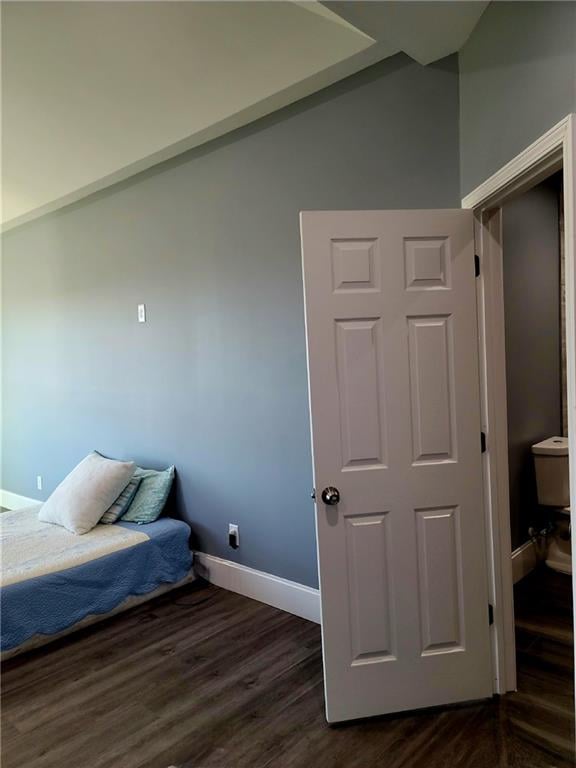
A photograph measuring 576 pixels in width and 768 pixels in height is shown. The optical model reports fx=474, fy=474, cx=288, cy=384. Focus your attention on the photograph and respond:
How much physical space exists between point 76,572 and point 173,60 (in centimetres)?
263

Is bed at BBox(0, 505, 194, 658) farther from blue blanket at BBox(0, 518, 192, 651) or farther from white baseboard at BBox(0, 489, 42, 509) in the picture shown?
white baseboard at BBox(0, 489, 42, 509)

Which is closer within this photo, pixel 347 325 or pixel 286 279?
pixel 347 325

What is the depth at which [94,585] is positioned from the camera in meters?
2.67

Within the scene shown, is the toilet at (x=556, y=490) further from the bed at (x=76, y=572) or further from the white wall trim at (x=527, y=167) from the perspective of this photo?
the bed at (x=76, y=572)

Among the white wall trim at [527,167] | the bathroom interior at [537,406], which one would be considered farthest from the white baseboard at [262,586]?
the white wall trim at [527,167]

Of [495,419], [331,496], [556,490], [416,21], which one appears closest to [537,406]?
[556,490]

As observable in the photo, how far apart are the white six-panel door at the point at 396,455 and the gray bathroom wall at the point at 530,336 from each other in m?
1.21

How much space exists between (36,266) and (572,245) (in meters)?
4.46

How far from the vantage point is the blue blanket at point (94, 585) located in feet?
7.87

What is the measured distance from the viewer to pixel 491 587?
1957 millimetres

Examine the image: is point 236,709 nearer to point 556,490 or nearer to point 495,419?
point 495,419

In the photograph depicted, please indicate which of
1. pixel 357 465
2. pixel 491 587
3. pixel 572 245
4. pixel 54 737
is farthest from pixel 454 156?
pixel 54 737

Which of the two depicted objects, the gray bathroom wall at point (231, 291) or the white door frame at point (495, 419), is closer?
the white door frame at point (495, 419)

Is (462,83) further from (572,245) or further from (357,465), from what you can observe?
(357,465)
